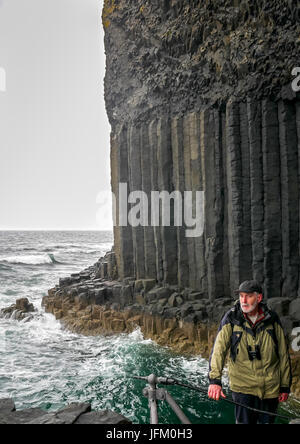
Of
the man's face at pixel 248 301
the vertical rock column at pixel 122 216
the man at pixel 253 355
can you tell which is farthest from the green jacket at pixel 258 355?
the vertical rock column at pixel 122 216

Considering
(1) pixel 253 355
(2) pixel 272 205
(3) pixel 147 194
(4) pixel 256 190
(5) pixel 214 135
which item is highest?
(5) pixel 214 135

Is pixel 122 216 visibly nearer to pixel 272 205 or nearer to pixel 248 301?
pixel 272 205

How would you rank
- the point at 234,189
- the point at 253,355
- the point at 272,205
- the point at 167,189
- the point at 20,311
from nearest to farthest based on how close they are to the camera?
the point at 253,355, the point at 272,205, the point at 234,189, the point at 167,189, the point at 20,311

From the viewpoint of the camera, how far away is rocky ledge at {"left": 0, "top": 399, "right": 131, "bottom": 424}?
4387 millimetres

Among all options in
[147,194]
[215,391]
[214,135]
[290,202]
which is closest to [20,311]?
[147,194]

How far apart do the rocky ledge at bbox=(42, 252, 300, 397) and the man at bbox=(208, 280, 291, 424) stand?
504 cm

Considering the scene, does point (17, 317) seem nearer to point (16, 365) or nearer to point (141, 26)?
point (16, 365)

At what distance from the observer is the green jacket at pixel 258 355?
4.09 metres

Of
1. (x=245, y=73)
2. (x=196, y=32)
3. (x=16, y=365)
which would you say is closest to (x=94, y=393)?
(x=16, y=365)

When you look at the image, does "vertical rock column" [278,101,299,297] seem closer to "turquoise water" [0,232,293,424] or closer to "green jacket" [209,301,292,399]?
"turquoise water" [0,232,293,424]

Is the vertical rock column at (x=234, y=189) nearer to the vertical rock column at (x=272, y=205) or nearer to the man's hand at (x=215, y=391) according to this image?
the vertical rock column at (x=272, y=205)

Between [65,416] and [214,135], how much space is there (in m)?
9.83

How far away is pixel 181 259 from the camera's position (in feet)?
43.4

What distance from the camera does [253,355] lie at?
13.4 ft
